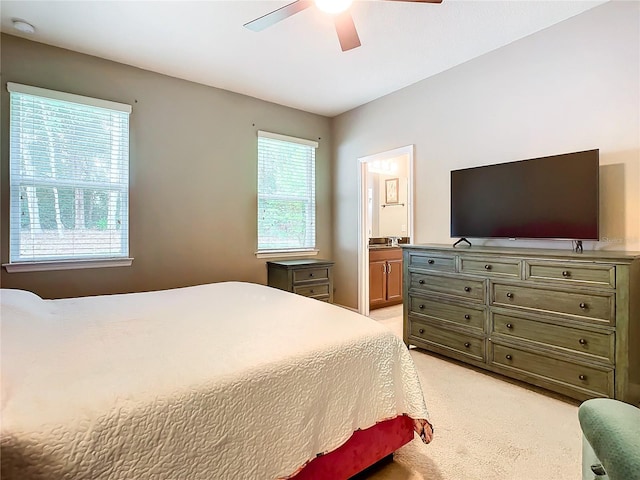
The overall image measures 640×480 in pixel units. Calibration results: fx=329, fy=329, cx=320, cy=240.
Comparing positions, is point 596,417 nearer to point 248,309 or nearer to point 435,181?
point 248,309

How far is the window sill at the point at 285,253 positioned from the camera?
4215 millimetres

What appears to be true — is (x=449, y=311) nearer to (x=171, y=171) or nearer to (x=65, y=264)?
(x=171, y=171)

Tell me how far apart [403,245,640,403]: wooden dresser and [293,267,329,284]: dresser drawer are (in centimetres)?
124

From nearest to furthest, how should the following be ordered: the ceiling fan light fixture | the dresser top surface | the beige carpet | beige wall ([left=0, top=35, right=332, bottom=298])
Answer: the beige carpet < the ceiling fan light fixture < the dresser top surface < beige wall ([left=0, top=35, right=332, bottom=298])

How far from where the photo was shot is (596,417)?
95 centimetres

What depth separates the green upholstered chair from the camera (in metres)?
0.79

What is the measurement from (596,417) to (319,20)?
287 cm

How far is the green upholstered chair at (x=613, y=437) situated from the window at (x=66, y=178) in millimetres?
3594

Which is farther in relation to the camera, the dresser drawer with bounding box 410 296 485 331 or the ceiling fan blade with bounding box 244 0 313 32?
the dresser drawer with bounding box 410 296 485 331

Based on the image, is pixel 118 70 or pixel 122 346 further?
pixel 118 70

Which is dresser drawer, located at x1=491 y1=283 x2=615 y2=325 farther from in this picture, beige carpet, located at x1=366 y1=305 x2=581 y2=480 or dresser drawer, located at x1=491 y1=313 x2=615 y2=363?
beige carpet, located at x1=366 y1=305 x2=581 y2=480

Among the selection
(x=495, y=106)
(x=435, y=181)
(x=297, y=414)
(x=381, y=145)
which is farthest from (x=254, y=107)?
(x=297, y=414)

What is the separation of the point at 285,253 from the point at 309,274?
22.5 inches

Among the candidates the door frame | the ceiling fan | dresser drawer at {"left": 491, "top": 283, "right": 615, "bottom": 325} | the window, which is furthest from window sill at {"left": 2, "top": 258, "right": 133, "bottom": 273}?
dresser drawer at {"left": 491, "top": 283, "right": 615, "bottom": 325}
